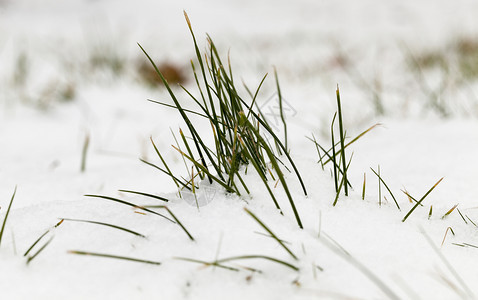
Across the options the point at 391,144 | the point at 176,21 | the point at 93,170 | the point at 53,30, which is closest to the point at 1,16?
the point at 53,30

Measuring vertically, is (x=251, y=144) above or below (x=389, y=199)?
above

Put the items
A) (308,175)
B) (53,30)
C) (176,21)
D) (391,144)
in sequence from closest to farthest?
(308,175) < (391,144) < (53,30) < (176,21)

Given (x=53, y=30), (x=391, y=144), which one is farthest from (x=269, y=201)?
(x=53, y=30)

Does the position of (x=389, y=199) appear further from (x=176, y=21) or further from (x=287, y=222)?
(x=176, y=21)

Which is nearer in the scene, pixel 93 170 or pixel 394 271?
pixel 394 271

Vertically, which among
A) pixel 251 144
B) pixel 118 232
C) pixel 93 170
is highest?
pixel 251 144

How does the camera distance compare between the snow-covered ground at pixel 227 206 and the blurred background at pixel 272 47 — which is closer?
the snow-covered ground at pixel 227 206

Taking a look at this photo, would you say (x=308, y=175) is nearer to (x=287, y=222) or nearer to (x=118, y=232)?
(x=287, y=222)

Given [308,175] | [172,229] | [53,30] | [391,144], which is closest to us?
[172,229]

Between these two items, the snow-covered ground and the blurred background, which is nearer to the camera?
the snow-covered ground

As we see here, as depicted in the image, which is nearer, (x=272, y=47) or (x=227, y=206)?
(x=227, y=206)
